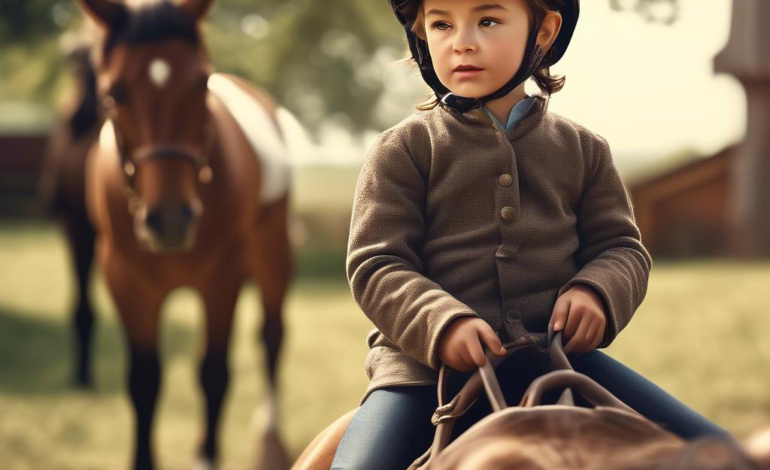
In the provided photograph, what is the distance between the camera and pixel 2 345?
368 inches

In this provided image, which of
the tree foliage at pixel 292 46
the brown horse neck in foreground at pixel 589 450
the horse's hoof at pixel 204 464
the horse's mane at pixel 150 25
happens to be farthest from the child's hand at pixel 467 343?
the tree foliage at pixel 292 46

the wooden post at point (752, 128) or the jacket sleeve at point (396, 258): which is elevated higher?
the jacket sleeve at point (396, 258)

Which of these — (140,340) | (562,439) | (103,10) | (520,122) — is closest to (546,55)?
(520,122)

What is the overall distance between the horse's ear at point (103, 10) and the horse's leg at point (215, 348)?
1246 mm

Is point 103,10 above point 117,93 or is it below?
above

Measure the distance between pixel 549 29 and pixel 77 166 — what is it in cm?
572

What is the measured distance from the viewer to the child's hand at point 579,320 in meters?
1.84

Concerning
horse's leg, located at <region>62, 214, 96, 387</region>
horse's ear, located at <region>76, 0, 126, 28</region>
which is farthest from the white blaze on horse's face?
horse's leg, located at <region>62, 214, 96, 387</region>

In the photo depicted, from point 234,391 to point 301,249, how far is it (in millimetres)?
8674

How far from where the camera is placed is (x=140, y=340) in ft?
14.8

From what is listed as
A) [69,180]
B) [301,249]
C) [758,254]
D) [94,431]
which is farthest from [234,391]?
[301,249]

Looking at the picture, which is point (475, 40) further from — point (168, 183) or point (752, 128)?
point (752, 128)

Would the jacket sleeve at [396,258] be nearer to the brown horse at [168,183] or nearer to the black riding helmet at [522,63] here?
the black riding helmet at [522,63]

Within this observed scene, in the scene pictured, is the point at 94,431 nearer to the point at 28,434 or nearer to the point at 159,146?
the point at 28,434
